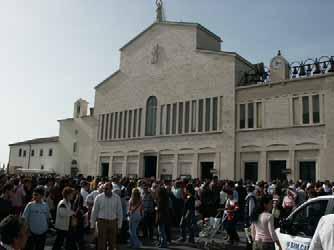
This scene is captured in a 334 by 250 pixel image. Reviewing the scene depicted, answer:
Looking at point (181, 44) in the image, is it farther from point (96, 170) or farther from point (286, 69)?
point (96, 170)

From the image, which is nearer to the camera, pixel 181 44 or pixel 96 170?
pixel 181 44

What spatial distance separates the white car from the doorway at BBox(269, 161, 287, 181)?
66.5ft

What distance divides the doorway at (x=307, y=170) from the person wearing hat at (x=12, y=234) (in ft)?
80.3

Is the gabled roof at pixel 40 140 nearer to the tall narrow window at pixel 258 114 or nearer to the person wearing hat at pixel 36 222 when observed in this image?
the tall narrow window at pixel 258 114

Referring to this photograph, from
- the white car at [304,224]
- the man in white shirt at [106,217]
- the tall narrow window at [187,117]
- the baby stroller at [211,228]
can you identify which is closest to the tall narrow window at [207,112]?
the tall narrow window at [187,117]

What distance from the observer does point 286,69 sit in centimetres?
2845

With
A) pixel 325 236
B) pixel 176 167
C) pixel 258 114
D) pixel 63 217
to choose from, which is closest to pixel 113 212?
pixel 63 217

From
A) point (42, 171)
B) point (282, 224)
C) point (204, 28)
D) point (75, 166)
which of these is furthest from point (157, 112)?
point (282, 224)

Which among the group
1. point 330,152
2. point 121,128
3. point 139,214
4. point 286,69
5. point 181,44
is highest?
point 181,44

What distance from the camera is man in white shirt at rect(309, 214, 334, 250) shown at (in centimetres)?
342

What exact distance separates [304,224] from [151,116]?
97.1 feet

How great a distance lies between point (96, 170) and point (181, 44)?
15849 millimetres

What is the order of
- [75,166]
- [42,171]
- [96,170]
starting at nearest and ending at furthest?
[96,170], [75,166], [42,171]

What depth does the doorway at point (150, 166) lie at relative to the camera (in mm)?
34844
